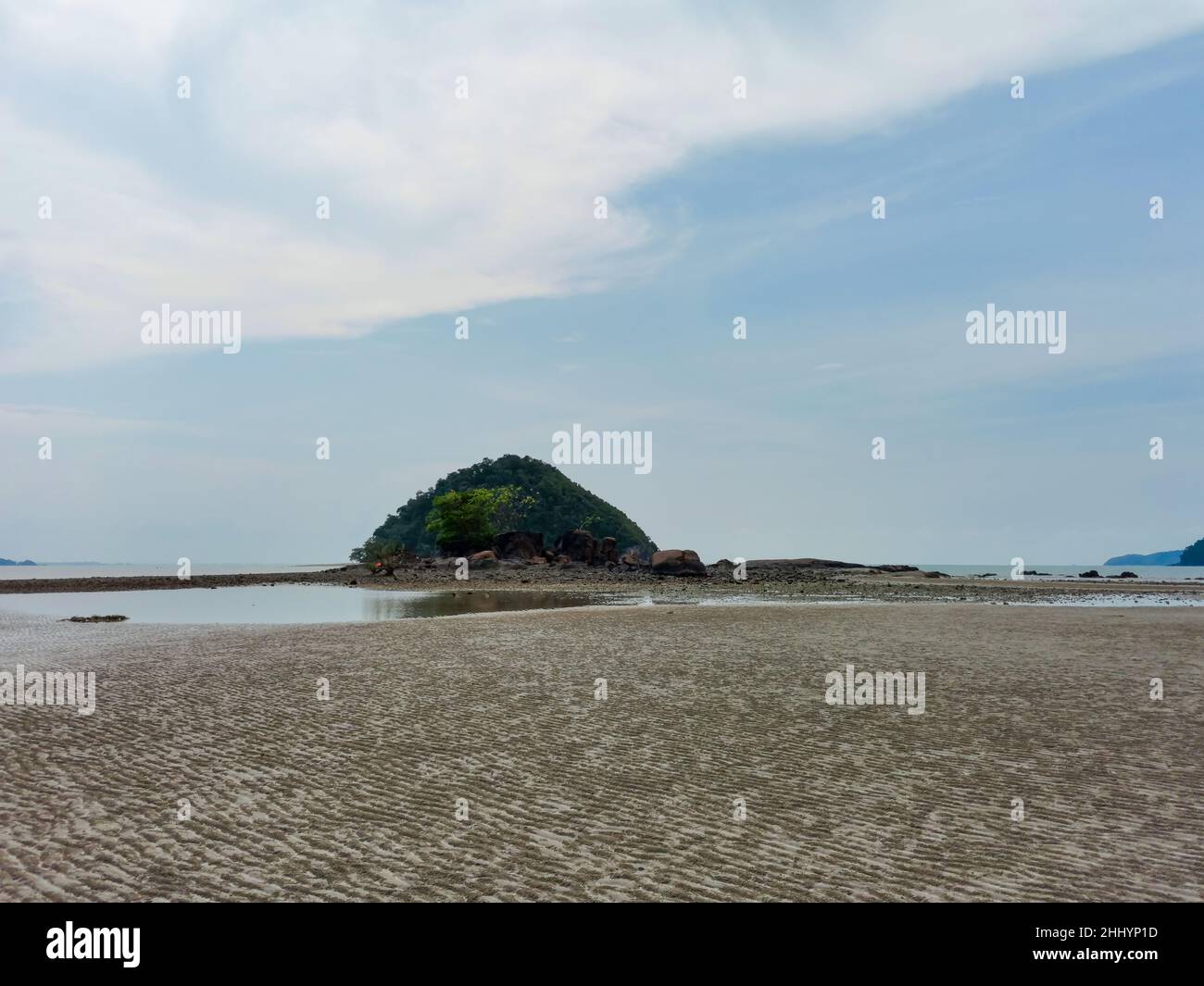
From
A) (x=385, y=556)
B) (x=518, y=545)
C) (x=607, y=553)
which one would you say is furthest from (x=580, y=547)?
(x=385, y=556)

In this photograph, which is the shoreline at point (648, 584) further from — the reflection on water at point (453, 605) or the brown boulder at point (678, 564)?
the reflection on water at point (453, 605)

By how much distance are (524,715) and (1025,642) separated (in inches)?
694

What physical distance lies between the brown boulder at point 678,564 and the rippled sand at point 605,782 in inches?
3186

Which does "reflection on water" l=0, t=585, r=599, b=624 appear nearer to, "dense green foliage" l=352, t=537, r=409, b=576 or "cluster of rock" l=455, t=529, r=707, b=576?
"dense green foliage" l=352, t=537, r=409, b=576

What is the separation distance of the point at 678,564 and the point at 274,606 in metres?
60.9

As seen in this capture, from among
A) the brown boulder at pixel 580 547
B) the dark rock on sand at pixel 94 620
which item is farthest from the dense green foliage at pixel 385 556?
the dark rock on sand at pixel 94 620

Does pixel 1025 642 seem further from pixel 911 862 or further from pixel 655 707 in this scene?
pixel 911 862

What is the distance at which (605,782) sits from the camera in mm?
10492

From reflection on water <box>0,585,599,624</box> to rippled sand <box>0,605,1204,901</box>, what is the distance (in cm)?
1799

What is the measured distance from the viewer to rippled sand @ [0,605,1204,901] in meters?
7.51

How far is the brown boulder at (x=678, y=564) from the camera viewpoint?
10250 centimetres

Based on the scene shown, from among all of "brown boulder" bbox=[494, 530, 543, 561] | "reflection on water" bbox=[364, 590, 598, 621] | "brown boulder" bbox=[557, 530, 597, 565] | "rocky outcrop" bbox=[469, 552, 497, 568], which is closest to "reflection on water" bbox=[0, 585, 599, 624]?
"reflection on water" bbox=[364, 590, 598, 621]

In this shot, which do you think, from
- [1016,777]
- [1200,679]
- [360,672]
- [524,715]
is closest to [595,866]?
[1016,777]
